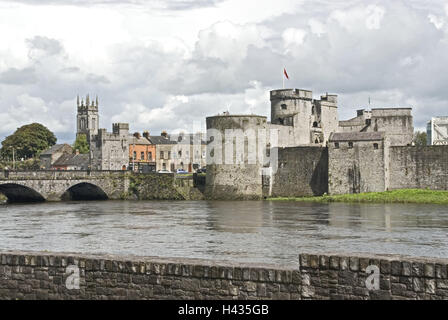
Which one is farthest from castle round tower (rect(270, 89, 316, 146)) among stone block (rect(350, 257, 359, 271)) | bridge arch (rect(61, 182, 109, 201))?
stone block (rect(350, 257, 359, 271))

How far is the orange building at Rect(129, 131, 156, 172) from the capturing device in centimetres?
8800

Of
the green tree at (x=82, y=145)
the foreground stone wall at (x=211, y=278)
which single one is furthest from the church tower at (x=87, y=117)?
the foreground stone wall at (x=211, y=278)

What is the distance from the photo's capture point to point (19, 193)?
58.2 metres

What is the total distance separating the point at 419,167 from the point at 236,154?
13.8 meters

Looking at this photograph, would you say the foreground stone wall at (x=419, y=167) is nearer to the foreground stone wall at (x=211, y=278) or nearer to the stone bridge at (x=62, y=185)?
the stone bridge at (x=62, y=185)

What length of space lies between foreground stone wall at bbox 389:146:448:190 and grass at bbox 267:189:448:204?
954 millimetres

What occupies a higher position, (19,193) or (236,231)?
(19,193)

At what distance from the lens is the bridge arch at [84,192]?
59534 mm

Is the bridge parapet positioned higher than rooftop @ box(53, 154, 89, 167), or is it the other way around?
rooftop @ box(53, 154, 89, 167)

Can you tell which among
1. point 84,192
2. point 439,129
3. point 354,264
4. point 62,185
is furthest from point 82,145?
point 354,264

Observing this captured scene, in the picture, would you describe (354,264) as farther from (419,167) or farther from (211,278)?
(419,167)

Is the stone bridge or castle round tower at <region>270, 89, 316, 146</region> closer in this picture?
the stone bridge

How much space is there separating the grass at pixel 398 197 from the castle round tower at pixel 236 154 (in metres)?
6.44
